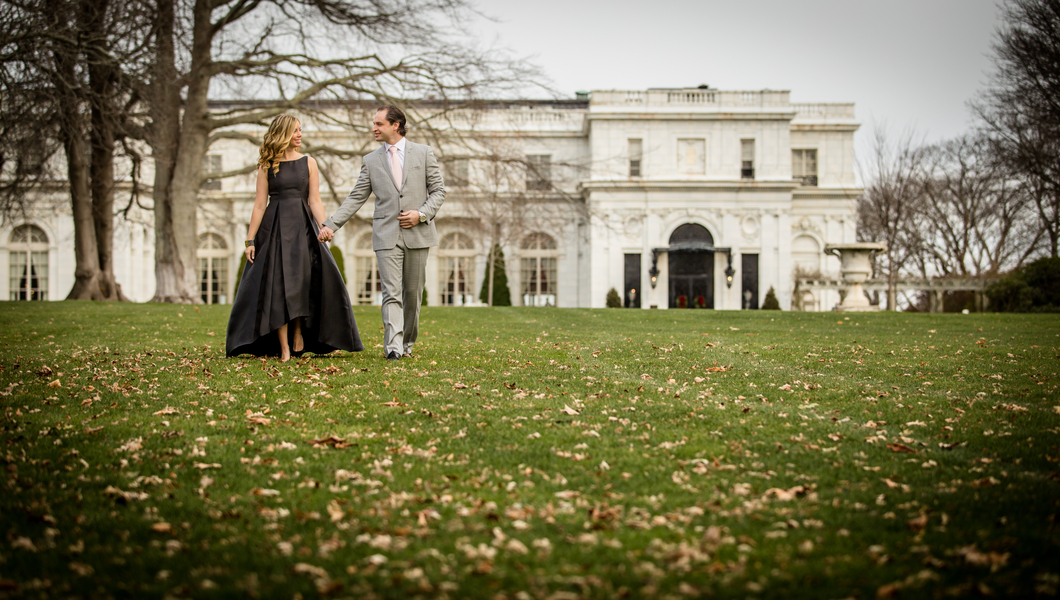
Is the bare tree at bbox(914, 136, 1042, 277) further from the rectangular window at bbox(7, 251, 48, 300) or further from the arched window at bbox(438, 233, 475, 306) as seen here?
the rectangular window at bbox(7, 251, 48, 300)

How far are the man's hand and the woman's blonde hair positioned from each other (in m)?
1.18

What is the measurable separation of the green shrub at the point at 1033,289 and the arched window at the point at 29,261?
40915mm

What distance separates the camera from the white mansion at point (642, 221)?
116 ft

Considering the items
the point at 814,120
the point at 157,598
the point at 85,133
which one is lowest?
the point at 157,598

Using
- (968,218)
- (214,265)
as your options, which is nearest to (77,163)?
(214,265)

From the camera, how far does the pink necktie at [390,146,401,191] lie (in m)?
6.66

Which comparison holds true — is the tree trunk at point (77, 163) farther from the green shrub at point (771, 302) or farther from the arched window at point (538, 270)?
the green shrub at point (771, 302)

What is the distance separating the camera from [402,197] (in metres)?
6.66

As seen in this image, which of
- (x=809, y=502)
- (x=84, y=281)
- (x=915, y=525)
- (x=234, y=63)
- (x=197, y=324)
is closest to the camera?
(x=915, y=525)

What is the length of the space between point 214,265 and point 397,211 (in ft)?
113

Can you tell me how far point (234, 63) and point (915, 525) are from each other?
18.9m

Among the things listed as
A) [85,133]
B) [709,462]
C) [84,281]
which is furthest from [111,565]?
[84,281]

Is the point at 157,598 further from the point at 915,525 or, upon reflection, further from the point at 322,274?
the point at 322,274

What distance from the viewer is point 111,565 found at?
2369mm
